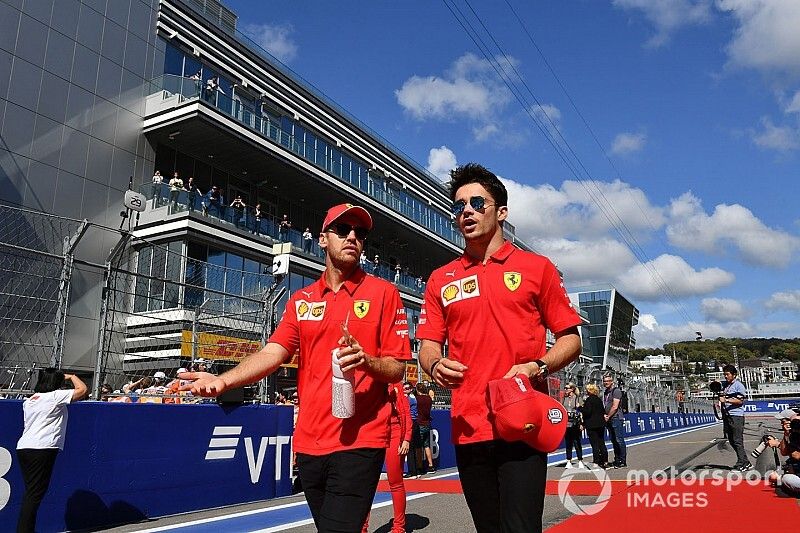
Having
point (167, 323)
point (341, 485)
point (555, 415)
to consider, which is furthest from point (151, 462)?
point (555, 415)

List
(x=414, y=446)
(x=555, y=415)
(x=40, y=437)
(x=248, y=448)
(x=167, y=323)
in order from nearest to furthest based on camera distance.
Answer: (x=555, y=415) → (x=40, y=437) → (x=167, y=323) → (x=248, y=448) → (x=414, y=446)

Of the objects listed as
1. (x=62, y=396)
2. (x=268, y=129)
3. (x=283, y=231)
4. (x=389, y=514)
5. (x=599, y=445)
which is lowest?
(x=389, y=514)

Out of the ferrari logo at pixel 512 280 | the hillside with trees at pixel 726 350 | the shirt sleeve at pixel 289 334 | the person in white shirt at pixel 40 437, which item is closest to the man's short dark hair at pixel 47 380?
the person in white shirt at pixel 40 437

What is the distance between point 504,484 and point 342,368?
2.69 ft

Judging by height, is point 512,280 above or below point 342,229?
below

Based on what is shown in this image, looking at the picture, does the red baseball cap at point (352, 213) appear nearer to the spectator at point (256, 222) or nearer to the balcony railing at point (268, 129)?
the balcony railing at point (268, 129)

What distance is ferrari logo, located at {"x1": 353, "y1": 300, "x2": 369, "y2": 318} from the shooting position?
3.12 m

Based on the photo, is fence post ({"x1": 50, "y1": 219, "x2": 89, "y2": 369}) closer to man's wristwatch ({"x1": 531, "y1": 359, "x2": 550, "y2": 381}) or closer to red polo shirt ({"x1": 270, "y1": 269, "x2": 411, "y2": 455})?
red polo shirt ({"x1": 270, "y1": 269, "x2": 411, "y2": 455})

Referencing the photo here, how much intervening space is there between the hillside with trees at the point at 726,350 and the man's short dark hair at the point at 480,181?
134790mm

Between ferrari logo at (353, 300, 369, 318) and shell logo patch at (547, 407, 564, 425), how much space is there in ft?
3.43

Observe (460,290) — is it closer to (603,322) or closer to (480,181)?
(480,181)

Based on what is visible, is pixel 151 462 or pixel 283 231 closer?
pixel 151 462

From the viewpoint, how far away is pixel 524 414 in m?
2.41

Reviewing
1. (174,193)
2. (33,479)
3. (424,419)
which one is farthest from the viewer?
(174,193)
